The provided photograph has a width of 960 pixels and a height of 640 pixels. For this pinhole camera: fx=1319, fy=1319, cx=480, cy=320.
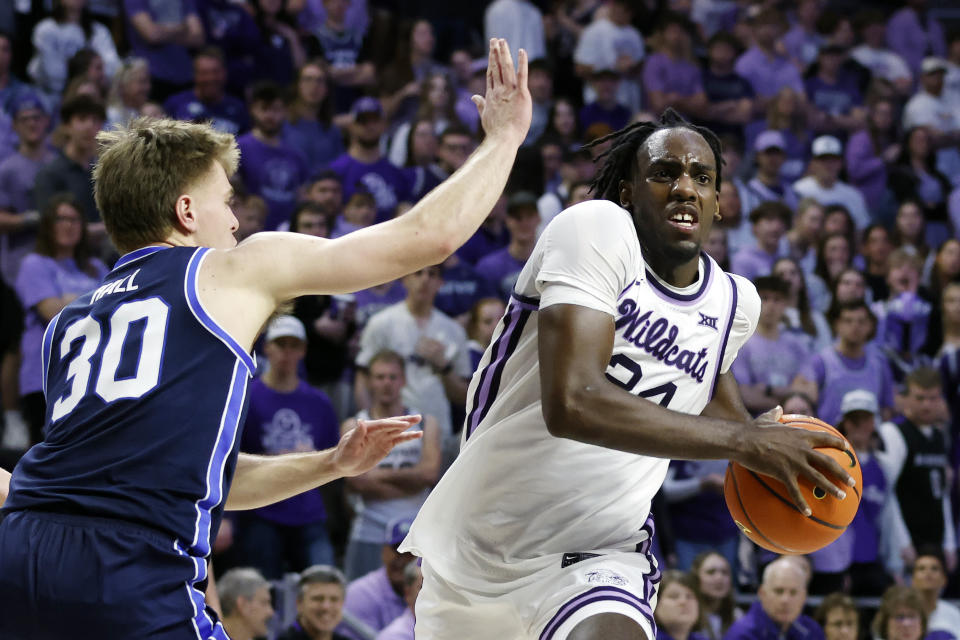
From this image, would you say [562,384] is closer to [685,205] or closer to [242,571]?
[685,205]

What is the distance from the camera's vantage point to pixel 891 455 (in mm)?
9227

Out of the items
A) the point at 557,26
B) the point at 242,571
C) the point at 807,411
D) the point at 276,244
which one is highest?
the point at 557,26

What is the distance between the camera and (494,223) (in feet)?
34.3

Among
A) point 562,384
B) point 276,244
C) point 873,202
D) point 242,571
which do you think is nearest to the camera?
point 276,244

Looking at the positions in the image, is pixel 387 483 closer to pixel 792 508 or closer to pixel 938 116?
pixel 792 508

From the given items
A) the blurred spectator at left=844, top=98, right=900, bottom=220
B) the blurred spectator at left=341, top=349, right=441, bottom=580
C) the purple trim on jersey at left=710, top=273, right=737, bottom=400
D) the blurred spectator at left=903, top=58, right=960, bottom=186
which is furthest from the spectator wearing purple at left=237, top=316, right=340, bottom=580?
the blurred spectator at left=903, top=58, right=960, bottom=186

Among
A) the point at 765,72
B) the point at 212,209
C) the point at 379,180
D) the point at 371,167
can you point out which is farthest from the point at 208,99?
the point at 212,209

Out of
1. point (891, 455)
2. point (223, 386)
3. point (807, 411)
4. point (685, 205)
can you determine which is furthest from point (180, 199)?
point (891, 455)

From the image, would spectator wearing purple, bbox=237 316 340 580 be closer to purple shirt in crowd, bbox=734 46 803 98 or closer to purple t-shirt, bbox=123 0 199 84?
purple t-shirt, bbox=123 0 199 84

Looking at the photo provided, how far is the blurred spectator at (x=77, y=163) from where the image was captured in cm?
868

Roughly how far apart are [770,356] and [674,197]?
566cm

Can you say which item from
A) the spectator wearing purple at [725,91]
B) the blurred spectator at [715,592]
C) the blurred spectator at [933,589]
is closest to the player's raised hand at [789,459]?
the blurred spectator at [715,592]

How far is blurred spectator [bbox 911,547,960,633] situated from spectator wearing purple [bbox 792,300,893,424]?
1240 millimetres

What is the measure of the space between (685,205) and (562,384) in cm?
80
